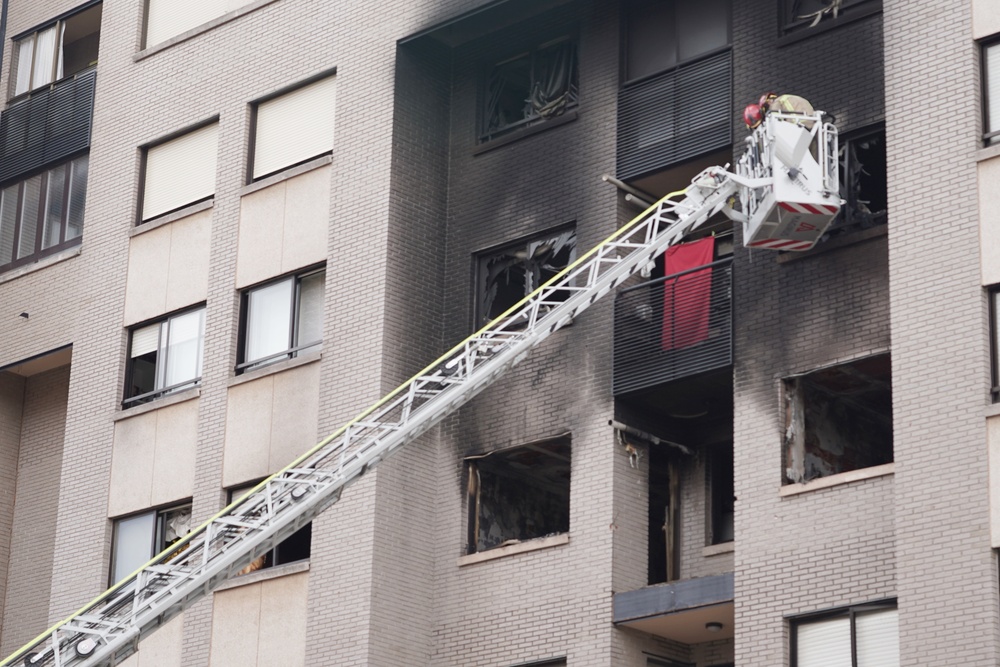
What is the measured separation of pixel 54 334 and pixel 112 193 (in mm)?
3010

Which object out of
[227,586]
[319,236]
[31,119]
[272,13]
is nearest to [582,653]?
[227,586]

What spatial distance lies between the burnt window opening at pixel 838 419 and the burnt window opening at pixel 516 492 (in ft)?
13.5

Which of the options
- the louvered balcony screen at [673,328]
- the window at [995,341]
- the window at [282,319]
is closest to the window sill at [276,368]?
the window at [282,319]

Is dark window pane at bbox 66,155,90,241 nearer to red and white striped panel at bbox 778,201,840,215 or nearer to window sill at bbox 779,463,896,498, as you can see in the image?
red and white striped panel at bbox 778,201,840,215

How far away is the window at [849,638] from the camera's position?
77.5 ft

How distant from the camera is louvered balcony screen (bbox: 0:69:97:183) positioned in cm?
3719

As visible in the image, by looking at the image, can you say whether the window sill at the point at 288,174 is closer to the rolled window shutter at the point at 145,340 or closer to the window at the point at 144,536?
the rolled window shutter at the point at 145,340

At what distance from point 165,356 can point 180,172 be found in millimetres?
3553

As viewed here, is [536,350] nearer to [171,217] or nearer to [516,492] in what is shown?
[516,492]

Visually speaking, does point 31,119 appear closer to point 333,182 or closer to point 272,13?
point 272,13

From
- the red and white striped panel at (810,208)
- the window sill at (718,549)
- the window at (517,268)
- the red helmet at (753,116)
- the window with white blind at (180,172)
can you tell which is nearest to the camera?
the red and white striped panel at (810,208)

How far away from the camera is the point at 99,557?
32594 mm

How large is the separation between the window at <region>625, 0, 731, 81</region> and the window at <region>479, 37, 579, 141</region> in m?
1.32

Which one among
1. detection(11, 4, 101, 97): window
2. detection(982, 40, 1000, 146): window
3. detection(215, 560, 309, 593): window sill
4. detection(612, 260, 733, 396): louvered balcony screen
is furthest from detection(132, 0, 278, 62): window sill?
detection(982, 40, 1000, 146): window
